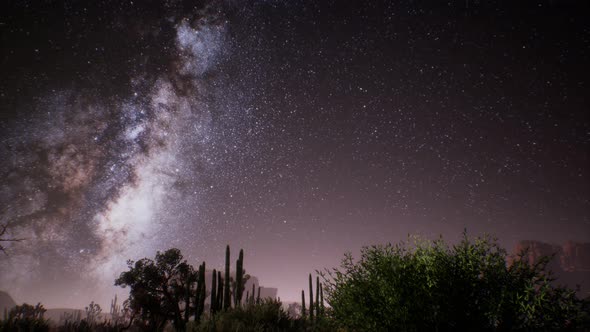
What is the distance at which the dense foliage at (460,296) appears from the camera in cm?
705

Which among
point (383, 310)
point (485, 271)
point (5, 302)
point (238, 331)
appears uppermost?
point (485, 271)

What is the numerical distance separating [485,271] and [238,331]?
8.08 meters

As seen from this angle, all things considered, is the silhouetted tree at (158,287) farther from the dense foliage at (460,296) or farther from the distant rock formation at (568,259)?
the distant rock formation at (568,259)

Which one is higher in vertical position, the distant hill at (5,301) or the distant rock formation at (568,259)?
the distant rock formation at (568,259)

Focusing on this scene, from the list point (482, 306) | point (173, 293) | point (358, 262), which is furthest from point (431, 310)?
point (173, 293)

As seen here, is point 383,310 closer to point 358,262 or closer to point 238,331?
point 358,262

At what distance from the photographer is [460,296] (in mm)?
7844

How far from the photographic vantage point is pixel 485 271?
8125 millimetres

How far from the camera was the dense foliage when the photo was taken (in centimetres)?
705

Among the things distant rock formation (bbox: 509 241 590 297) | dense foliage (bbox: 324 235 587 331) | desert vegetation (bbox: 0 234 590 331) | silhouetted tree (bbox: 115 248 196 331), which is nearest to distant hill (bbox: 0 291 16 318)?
silhouetted tree (bbox: 115 248 196 331)

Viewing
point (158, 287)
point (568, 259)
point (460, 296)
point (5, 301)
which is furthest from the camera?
point (5, 301)

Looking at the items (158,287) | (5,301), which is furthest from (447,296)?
(5,301)

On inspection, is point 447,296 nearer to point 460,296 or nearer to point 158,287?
point 460,296

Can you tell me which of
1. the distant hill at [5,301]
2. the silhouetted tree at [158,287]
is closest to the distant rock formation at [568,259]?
the silhouetted tree at [158,287]
